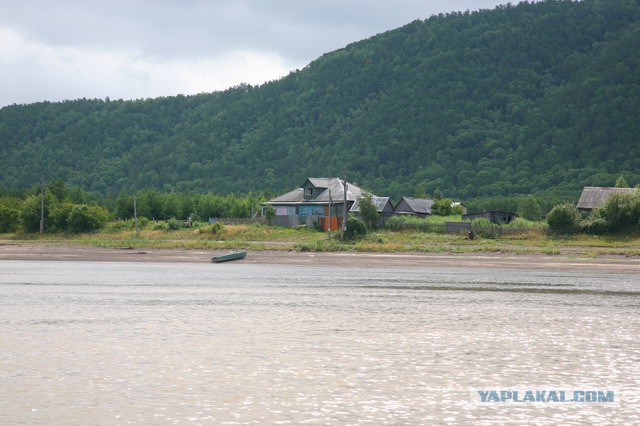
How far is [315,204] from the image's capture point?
10044cm

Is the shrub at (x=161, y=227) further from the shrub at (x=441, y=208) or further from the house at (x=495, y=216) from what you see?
the shrub at (x=441, y=208)

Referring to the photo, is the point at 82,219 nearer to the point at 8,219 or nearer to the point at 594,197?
the point at 8,219

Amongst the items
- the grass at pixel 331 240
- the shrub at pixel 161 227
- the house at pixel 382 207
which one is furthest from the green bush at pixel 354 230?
the shrub at pixel 161 227

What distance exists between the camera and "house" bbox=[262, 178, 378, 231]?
96.1 m

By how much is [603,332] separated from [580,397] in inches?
394

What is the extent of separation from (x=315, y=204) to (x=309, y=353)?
7906 centimetres

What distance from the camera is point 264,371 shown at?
19125 mm

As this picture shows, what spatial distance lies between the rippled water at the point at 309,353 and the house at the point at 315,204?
177 ft

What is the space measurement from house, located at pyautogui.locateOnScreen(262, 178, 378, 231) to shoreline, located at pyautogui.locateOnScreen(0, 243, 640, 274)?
20.6m

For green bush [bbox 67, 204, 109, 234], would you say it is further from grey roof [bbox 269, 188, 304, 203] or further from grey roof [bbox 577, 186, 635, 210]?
grey roof [bbox 577, 186, 635, 210]

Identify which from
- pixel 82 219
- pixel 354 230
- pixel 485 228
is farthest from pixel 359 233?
pixel 82 219

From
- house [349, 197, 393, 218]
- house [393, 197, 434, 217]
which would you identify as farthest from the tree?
house [393, 197, 434, 217]

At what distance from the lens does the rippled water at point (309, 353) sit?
50.4 feet

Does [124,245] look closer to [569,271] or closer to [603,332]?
[569,271]
